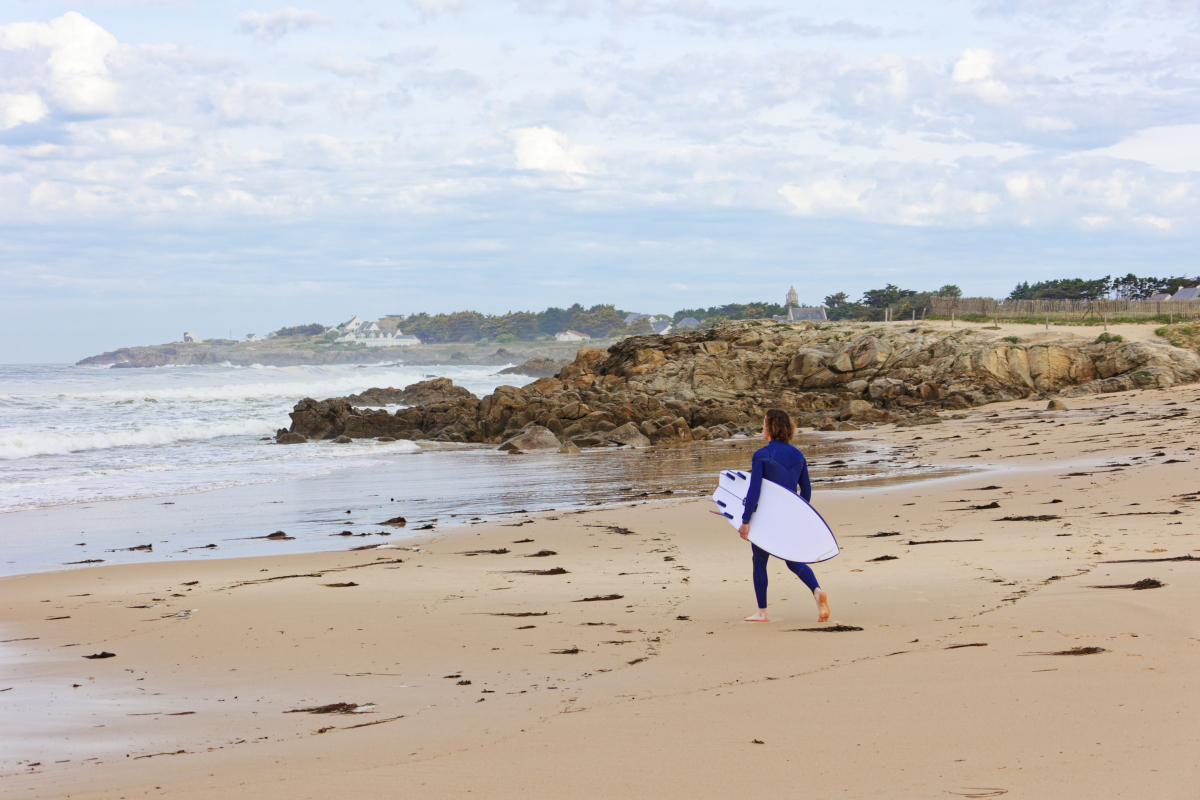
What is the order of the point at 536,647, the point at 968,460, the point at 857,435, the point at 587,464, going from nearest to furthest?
the point at 536,647, the point at 968,460, the point at 587,464, the point at 857,435

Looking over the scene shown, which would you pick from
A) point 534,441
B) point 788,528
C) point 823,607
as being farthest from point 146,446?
point 823,607

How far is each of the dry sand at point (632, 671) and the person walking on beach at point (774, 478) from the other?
254 mm

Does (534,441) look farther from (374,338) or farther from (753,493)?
(374,338)

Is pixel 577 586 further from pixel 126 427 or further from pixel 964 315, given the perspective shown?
Result: pixel 964 315

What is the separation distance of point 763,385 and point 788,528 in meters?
24.2

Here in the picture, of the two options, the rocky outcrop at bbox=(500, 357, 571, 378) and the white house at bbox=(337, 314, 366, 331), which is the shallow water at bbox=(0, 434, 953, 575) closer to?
the rocky outcrop at bbox=(500, 357, 571, 378)

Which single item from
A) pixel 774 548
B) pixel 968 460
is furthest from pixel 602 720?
pixel 968 460

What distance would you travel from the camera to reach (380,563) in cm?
791

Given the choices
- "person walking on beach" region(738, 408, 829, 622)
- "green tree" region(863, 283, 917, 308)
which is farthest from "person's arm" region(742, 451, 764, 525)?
"green tree" region(863, 283, 917, 308)

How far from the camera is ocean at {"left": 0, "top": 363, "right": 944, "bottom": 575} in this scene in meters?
9.84

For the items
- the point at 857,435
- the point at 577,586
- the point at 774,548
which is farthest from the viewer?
the point at 857,435

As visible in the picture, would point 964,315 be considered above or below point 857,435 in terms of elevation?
above

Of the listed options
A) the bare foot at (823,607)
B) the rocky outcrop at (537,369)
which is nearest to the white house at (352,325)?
the rocky outcrop at (537,369)

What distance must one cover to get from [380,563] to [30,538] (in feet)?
17.7
